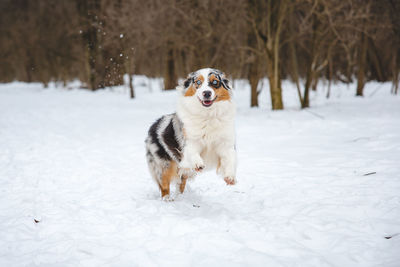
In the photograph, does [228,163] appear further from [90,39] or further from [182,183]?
[90,39]

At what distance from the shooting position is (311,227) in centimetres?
298

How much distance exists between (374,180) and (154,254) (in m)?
3.41

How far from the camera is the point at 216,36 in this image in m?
13.9

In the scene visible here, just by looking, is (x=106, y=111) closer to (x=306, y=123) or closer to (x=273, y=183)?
(x=306, y=123)

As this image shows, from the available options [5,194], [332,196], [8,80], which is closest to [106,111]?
[5,194]

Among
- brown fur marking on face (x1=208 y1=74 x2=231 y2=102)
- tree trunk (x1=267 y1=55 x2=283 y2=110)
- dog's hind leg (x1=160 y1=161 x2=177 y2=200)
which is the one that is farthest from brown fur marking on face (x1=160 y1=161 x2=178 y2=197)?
tree trunk (x1=267 y1=55 x2=283 y2=110)

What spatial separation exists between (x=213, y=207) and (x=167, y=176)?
812 millimetres

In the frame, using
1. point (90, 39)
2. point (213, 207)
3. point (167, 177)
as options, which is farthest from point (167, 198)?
point (90, 39)

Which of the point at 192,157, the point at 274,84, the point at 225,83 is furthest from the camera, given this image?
the point at 274,84

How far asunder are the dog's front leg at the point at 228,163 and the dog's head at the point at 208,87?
2.05 ft

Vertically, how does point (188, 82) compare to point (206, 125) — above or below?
above

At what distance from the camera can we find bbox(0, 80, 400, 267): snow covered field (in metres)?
2.53

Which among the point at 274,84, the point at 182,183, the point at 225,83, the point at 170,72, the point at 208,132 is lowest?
the point at 182,183

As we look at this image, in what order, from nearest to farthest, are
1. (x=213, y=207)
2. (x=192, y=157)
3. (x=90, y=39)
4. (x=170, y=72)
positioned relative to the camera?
(x=192, y=157)
(x=213, y=207)
(x=170, y=72)
(x=90, y=39)
